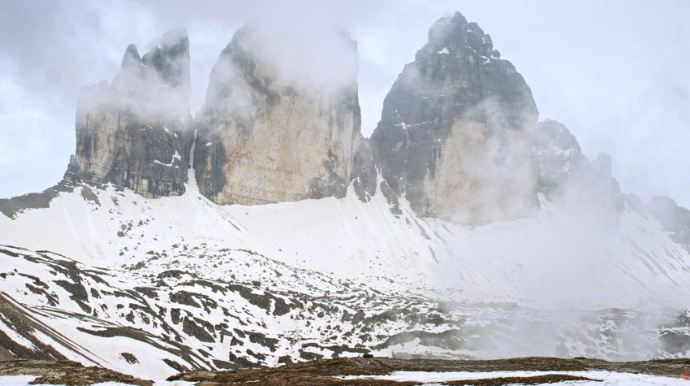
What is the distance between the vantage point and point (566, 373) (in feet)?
108

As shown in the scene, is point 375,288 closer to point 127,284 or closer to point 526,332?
point 526,332

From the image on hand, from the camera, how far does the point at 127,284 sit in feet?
391

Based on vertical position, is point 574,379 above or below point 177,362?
above

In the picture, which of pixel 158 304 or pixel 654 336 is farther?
pixel 654 336

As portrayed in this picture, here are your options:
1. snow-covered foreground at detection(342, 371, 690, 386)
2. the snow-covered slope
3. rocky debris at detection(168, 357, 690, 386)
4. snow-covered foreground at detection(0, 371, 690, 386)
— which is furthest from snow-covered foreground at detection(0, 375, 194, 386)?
the snow-covered slope

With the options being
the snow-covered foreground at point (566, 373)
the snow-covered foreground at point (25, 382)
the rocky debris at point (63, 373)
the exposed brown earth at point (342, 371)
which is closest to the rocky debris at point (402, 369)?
the exposed brown earth at point (342, 371)

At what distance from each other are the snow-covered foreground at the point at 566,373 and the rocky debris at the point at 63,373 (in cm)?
1321

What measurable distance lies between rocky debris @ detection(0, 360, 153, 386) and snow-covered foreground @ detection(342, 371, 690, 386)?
43.3ft

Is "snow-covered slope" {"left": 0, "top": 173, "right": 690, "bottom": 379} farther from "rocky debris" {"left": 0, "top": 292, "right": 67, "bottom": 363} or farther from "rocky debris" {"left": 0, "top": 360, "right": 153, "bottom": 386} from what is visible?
"rocky debris" {"left": 0, "top": 360, "right": 153, "bottom": 386}

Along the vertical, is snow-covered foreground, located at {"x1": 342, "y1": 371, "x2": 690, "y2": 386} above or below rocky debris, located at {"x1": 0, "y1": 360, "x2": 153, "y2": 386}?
above

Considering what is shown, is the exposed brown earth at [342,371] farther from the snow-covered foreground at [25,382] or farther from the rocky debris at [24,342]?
the rocky debris at [24,342]

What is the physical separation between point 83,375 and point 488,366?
2417cm

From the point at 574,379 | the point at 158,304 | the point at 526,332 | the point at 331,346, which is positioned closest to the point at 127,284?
the point at 158,304

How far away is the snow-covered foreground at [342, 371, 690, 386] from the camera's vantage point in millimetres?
28359
